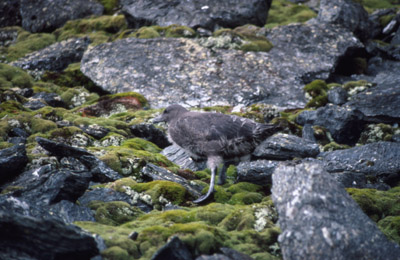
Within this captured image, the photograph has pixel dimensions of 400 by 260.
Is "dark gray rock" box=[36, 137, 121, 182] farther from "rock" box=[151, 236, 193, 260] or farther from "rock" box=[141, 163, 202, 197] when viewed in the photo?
"rock" box=[151, 236, 193, 260]

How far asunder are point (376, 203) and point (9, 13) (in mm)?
44284

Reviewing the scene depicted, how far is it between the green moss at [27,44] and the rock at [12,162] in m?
25.4

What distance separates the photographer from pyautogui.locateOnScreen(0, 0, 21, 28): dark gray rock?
4291 centimetres

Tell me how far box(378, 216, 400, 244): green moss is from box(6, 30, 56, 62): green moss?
32.7 metres

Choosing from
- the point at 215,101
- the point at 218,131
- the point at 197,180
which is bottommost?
the point at 215,101

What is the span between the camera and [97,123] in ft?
63.5

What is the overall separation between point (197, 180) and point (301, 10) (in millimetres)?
33244

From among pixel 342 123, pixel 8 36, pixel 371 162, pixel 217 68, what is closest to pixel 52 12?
pixel 8 36

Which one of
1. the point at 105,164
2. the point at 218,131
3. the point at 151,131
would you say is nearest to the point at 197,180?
the point at 218,131

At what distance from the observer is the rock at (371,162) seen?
13.4m

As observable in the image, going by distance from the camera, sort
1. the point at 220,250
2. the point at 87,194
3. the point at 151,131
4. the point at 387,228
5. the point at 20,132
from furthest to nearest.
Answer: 1. the point at 151,131
2. the point at 20,132
3. the point at 87,194
4. the point at 387,228
5. the point at 220,250

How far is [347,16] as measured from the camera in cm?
3072

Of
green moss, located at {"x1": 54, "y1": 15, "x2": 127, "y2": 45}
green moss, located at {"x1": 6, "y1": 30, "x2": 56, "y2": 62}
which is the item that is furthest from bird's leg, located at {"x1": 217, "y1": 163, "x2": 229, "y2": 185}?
green moss, located at {"x1": 6, "y1": 30, "x2": 56, "y2": 62}

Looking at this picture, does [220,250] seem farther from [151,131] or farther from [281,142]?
[151,131]
